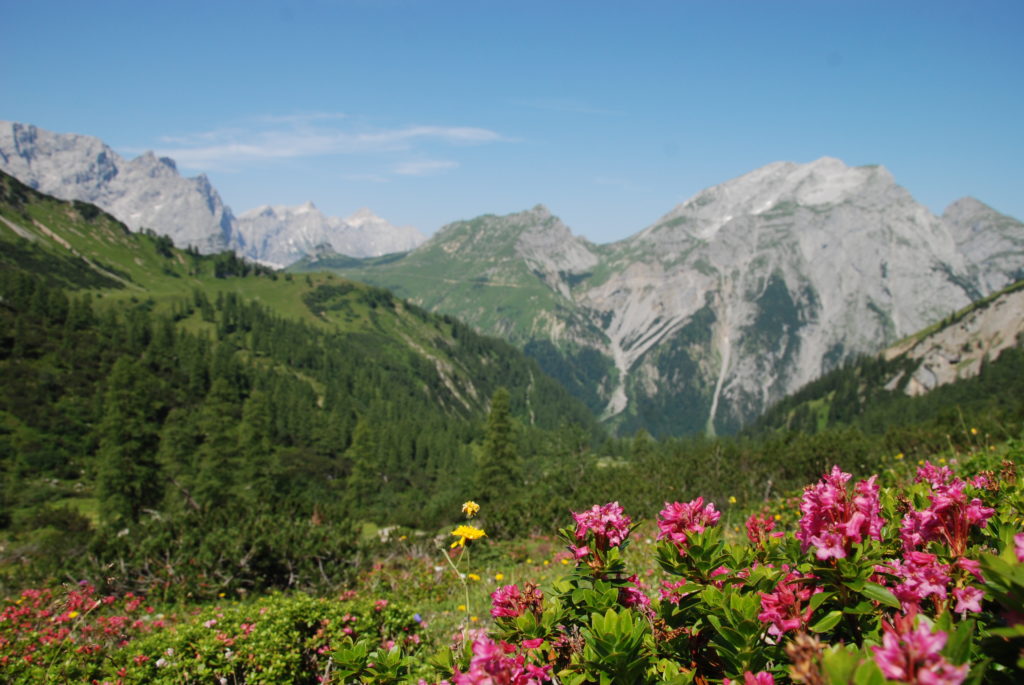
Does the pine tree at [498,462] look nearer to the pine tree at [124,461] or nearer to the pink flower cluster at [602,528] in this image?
the pine tree at [124,461]

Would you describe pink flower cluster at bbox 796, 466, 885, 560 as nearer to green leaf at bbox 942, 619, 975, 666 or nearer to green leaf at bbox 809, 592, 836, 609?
green leaf at bbox 809, 592, 836, 609

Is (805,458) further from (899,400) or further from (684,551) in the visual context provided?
(899,400)

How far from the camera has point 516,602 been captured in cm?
379

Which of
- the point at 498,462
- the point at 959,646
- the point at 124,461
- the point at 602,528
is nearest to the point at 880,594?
the point at 959,646

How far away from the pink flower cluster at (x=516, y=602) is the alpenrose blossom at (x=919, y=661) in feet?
7.85

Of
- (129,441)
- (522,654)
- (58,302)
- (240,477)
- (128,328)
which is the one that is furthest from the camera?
(128,328)

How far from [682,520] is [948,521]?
1443mm

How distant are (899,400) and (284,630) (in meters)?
204

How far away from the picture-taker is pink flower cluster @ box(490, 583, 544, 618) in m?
3.77

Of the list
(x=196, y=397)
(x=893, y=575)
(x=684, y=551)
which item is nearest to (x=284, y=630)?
(x=684, y=551)

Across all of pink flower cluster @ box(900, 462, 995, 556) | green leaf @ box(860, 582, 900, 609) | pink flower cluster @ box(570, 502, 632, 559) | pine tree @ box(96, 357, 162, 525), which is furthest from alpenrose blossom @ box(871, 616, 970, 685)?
pine tree @ box(96, 357, 162, 525)

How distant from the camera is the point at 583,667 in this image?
330 centimetres

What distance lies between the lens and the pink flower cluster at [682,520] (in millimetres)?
3422

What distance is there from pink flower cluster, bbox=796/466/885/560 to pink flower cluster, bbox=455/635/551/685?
1640 mm
